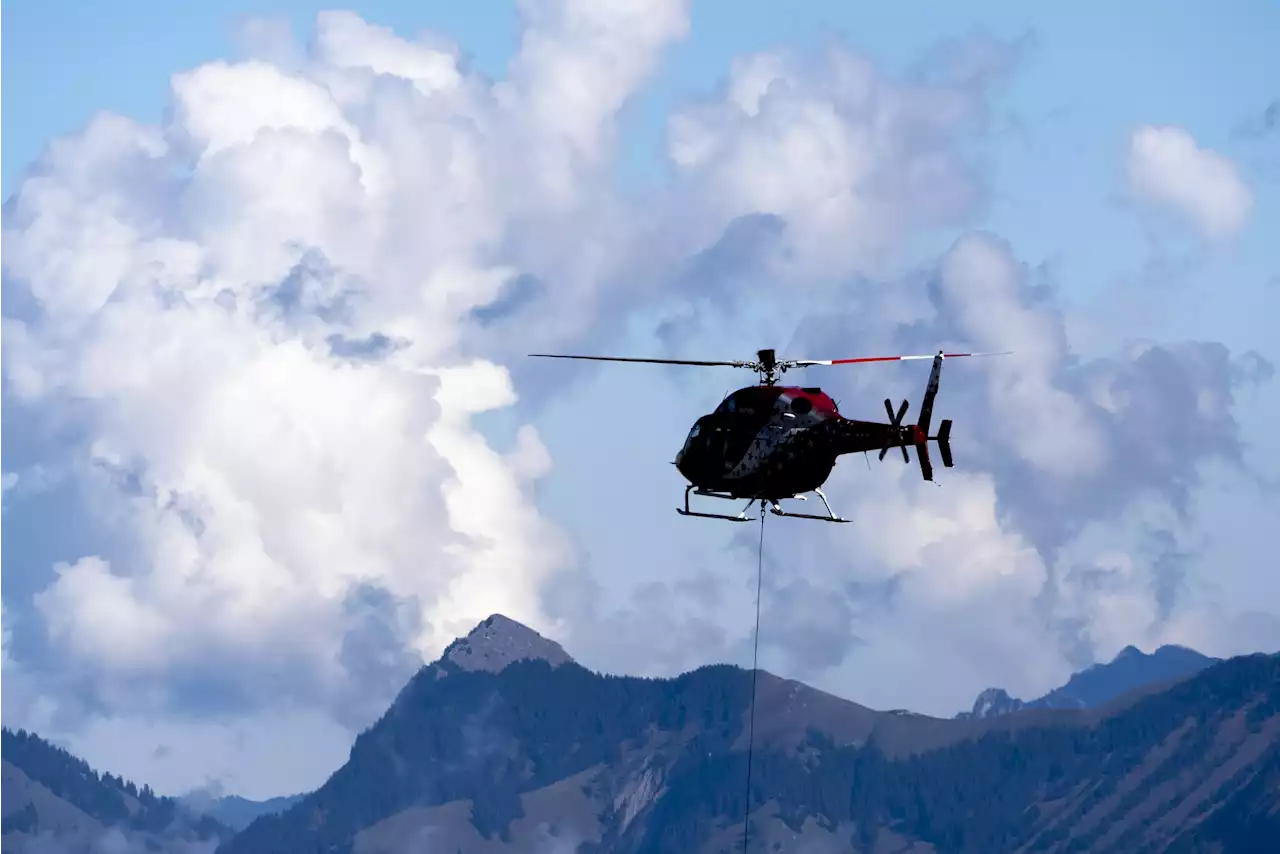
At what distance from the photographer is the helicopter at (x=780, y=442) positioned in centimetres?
13238

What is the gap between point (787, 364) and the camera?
13638 centimetres

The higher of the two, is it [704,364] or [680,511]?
[704,364]

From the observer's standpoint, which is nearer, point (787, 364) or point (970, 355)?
point (970, 355)

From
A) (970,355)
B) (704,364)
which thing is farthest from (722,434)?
(970,355)

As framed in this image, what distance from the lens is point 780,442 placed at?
434 feet

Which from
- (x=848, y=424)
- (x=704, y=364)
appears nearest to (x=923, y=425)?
(x=848, y=424)

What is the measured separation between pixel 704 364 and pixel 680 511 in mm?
8235

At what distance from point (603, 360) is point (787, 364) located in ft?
42.5

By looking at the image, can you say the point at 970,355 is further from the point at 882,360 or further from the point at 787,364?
the point at 787,364

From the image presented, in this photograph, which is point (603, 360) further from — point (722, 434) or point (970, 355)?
point (970, 355)

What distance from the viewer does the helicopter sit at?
5212 inches

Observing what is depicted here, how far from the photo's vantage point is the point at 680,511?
128 meters

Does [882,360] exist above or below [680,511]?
above

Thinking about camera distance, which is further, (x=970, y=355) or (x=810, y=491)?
(x=810, y=491)
